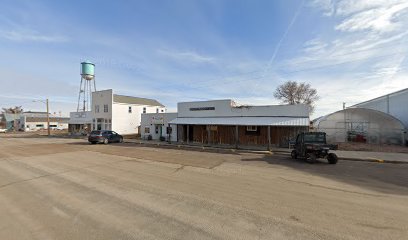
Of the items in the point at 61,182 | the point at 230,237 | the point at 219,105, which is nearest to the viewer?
the point at 230,237

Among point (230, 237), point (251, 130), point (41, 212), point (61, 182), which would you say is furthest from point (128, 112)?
point (230, 237)

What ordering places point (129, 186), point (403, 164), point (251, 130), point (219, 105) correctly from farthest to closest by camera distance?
point (219, 105), point (251, 130), point (403, 164), point (129, 186)

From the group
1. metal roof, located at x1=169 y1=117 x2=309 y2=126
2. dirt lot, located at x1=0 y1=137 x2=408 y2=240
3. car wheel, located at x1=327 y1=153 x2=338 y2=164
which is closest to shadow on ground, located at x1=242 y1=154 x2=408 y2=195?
dirt lot, located at x1=0 y1=137 x2=408 y2=240

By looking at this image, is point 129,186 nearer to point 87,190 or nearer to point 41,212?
point 87,190

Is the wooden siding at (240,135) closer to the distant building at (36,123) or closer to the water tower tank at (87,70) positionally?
the water tower tank at (87,70)

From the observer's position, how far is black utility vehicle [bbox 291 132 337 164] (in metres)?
12.7

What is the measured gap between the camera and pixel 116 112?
36.4 m

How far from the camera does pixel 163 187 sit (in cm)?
736

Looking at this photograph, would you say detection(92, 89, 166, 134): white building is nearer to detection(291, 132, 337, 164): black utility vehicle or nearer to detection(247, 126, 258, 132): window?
detection(247, 126, 258, 132): window

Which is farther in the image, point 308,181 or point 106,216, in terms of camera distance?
point 308,181

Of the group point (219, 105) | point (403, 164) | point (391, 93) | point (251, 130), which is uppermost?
point (391, 93)

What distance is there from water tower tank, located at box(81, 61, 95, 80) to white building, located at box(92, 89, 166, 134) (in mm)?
8957

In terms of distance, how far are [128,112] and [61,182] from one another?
31.9m

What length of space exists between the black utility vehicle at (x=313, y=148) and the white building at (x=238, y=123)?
14.3 feet
